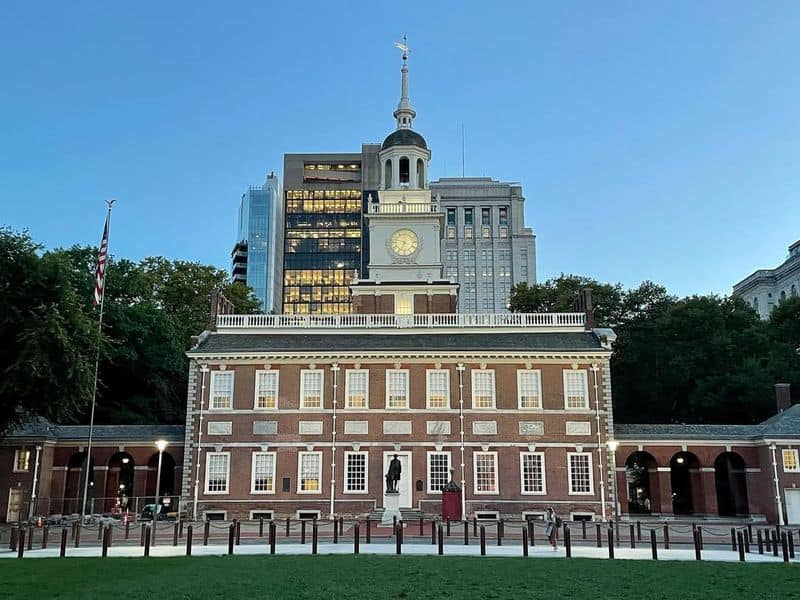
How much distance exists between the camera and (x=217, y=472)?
37.4m

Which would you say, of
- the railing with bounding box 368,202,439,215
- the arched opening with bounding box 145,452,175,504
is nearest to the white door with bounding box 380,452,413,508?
the arched opening with bounding box 145,452,175,504

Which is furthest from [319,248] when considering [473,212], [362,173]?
[473,212]

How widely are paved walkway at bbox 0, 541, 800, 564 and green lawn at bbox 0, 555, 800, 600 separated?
5.91ft

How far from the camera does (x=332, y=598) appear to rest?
13180 millimetres

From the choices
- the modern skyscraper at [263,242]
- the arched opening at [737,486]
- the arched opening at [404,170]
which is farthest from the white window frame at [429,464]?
the modern skyscraper at [263,242]

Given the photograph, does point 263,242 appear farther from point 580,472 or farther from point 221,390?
point 580,472

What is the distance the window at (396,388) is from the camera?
125 feet

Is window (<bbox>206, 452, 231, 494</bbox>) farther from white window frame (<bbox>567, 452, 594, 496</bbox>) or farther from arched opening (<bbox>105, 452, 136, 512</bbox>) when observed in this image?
white window frame (<bbox>567, 452, 594, 496</bbox>)

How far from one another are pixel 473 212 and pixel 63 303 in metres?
143

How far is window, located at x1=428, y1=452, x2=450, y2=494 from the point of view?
37025 mm

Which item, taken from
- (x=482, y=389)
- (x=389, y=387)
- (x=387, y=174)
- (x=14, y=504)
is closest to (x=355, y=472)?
(x=389, y=387)

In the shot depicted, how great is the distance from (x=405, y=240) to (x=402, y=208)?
2171 millimetres

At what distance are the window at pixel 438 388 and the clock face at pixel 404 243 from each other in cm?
1324

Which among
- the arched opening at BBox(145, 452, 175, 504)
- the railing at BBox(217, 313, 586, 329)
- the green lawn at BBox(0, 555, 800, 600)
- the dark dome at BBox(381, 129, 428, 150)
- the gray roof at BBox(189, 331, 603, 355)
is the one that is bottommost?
the green lawn at BBox(0, 555, 800, 600)
